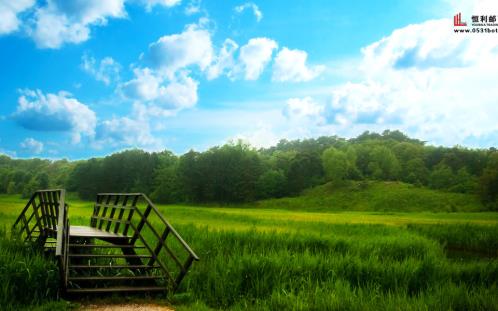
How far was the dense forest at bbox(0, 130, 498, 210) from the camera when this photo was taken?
109 m

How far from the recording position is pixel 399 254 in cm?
2189

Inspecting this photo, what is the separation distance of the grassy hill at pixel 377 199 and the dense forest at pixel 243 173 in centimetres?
611

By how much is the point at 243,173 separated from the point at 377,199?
31.5m

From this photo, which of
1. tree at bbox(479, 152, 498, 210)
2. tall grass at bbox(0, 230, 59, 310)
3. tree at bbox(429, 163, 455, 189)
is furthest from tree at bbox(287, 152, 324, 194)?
tall grass at bbox(0, 230, 59, 310)

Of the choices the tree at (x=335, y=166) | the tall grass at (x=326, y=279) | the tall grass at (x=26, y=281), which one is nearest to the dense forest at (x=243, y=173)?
the tree at (x=335, y=166)

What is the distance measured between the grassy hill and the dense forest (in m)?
6.11

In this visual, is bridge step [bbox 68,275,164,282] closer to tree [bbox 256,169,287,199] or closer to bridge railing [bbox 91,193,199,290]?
bridge railing [bbox 91,193,199,290]

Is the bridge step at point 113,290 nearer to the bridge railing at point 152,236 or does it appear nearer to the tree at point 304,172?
the bridge railing at point 152,236

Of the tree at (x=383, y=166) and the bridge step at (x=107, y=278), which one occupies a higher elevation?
the tree at (x=383, y=166)

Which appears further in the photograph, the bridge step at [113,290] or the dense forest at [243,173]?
the dense forest at [243,173]

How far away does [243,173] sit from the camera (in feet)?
347

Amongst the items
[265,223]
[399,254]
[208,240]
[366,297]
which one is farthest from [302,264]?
[265,223]

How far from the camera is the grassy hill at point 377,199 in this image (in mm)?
88562

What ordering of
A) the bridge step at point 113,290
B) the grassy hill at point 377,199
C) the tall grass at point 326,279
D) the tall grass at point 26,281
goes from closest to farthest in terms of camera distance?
1. the tall grass at point 326,279
2. the tall grass at point 26,281
3. the bridge step at point 113,290
4. the grassy hill at point 377,199
